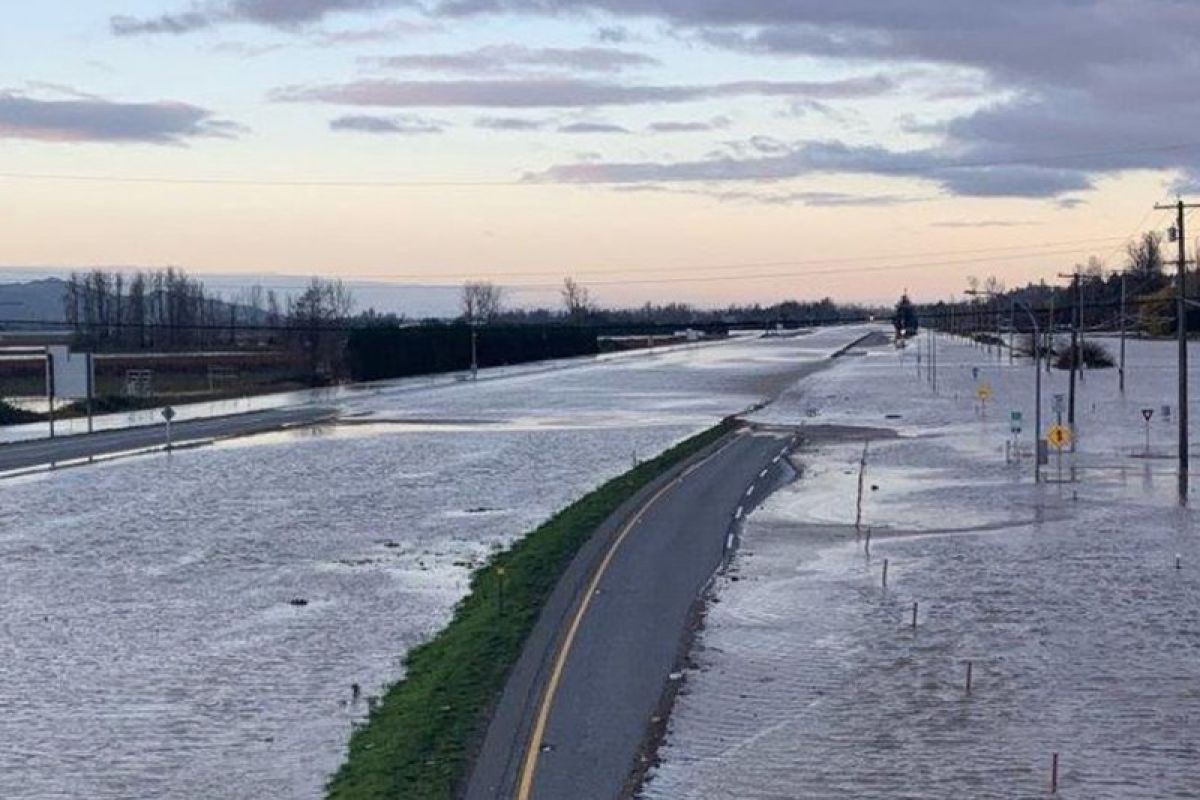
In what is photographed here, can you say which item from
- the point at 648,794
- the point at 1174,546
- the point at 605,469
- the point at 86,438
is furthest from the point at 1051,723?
the point at 86,438

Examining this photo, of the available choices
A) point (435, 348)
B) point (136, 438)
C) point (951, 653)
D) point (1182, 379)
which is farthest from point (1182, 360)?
point (435, 348)

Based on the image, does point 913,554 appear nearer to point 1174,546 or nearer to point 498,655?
point 1174,546

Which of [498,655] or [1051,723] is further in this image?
[498,655]

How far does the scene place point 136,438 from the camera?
73.3 m

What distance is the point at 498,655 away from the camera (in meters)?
24.6

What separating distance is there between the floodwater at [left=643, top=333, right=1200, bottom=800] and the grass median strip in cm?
246

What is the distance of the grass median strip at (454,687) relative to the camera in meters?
18.8

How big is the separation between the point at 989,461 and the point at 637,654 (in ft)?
124

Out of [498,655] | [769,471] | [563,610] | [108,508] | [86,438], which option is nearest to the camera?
[498,655]

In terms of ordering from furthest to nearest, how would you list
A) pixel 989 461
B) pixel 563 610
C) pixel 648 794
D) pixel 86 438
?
pixel 86 438 → pixel 989 461 → pixel 563 610 → pixel 648 794

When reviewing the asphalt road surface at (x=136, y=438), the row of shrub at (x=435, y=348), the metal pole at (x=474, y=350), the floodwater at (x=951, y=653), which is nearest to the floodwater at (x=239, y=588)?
the asphalt road surface at (x=136, y=438)

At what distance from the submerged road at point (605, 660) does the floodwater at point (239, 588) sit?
90.1 inches

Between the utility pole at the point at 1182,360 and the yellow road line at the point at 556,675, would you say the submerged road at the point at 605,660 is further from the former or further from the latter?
the utility pole at the point at 1182,360

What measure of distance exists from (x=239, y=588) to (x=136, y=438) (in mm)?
41088
